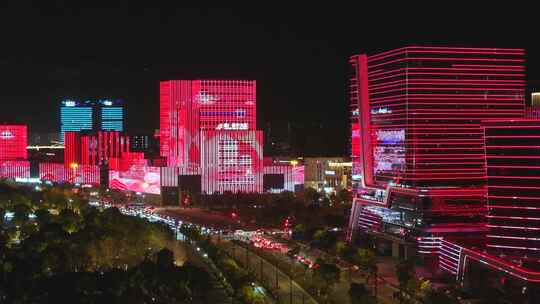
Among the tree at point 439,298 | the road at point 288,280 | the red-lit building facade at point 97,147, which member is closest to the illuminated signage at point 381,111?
the road at point 288,280

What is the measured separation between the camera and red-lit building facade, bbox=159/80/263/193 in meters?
63.6

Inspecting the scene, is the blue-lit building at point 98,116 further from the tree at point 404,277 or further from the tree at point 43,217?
the tree at point 404,277

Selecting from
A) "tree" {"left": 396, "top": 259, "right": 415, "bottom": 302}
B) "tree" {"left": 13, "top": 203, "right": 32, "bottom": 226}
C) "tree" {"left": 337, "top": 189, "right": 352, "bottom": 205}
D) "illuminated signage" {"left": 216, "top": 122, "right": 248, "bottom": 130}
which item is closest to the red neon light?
"illuminated signage" {"left": 216, "top": 122, "right": 248, "bottom": 130}

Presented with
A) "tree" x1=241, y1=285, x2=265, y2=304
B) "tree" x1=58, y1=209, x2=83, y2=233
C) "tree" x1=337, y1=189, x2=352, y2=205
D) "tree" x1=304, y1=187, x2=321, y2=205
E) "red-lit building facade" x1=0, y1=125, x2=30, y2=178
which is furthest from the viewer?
"red-lit building facade" x1=0, y1=125, x2=30, y2=178

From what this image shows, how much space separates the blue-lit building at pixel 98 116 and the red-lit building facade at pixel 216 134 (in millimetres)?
36056

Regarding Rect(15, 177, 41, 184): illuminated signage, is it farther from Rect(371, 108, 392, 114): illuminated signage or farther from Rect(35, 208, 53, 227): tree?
Rect(371, 108, 392, 114): illuminated signage

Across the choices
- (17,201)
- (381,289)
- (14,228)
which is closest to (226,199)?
(17,201)

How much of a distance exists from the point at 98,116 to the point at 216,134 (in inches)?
1639

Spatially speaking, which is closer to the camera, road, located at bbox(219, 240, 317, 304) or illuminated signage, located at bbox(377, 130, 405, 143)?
road, located at bbox(219, 240, 317, 304)

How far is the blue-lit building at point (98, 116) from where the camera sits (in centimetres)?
10225

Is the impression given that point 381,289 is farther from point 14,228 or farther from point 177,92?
point 177,92

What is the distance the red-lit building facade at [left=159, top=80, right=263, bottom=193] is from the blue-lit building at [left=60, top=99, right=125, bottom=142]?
36.1 meters

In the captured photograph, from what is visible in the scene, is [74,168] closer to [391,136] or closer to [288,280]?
[391,136]

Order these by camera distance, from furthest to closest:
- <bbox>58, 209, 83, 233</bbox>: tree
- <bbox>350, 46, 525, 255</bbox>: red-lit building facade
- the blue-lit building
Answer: the blue-lit building
<bbox>58, 209, 83, 233</bbox>: tree
<bbox>350, 46, 525, 255</bbox>: red-lit building facade
